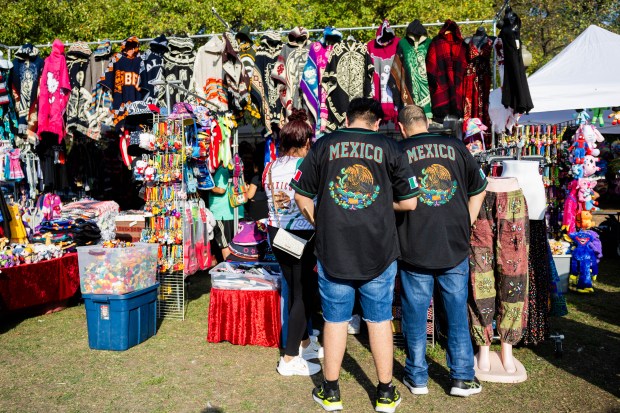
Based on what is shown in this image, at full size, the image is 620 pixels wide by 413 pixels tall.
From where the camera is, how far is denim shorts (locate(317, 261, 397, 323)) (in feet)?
10.7

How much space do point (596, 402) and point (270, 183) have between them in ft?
8.61

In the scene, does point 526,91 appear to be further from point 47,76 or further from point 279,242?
point 47,76

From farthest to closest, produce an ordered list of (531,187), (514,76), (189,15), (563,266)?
(189,15)
(563,266)
(514,76)
(531,187)

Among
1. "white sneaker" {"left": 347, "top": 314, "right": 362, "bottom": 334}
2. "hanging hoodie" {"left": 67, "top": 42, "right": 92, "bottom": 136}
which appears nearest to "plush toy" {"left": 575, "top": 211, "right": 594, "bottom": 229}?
"white sneaker" {"left": 347, "top": 314, "right": 362, "bottom": 334}

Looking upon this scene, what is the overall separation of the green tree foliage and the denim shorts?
1148 cm

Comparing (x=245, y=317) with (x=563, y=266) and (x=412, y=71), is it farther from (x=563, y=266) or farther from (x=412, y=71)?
(x=563, y=266)

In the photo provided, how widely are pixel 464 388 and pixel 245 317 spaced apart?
6.35 ft

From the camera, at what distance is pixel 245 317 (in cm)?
469

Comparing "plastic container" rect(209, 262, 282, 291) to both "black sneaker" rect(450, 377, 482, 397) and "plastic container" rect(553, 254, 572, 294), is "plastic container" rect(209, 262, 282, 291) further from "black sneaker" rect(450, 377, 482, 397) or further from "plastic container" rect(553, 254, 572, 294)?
"plastic container" rect(553, 254, 572, 294)

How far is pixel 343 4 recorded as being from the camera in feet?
49.5

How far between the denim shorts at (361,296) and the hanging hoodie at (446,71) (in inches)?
138

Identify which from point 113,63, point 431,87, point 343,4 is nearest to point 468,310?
point 431,87

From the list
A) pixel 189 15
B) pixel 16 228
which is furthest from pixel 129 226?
pixel 189 15

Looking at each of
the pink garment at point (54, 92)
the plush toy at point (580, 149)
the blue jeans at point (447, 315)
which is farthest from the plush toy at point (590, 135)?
the pink garment at point (54, 92)
